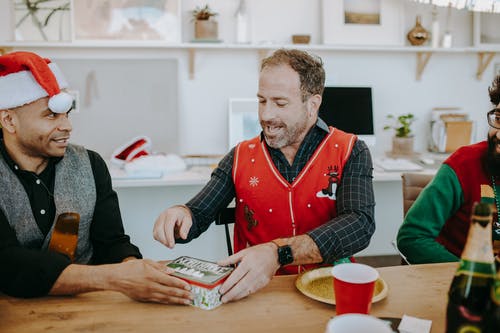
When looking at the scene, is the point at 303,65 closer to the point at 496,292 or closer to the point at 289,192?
the point at 289,192

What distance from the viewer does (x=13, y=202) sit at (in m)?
1.53

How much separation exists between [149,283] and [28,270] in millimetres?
310

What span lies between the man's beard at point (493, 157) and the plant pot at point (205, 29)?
81.3 inches

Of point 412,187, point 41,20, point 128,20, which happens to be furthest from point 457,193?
point 41,20

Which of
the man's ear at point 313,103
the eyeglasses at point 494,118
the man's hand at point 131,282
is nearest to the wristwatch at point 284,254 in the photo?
the man's hand at point 131,282

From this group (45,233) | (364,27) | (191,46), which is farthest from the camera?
(364,27)

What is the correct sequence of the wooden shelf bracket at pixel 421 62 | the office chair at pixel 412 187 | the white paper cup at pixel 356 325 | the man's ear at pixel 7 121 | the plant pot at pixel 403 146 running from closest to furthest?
the white paper cup at pixel 356 325, the man's ear at pixel 7 121, the office chair at pixel 412 187, the plant pot at pixel 403 146, the wooden shelf bracket at pixel 421 62

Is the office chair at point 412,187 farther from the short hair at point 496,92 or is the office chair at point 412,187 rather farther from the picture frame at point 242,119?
the picture frame at point 242,119

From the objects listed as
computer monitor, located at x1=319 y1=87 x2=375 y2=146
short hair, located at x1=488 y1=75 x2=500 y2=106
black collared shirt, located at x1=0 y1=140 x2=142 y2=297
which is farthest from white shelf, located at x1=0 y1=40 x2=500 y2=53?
short hair, located at x1=488 y1=75 x2=500 y2=106

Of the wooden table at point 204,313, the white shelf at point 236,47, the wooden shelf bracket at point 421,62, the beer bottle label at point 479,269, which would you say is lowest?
the wooden table at point 204,313

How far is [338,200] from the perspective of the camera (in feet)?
5.55

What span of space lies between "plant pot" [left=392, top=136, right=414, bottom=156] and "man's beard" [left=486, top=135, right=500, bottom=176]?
1885 millimetres

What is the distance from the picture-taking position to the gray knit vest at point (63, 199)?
153 centimetres

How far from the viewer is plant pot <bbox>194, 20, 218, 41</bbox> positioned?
3.17m
